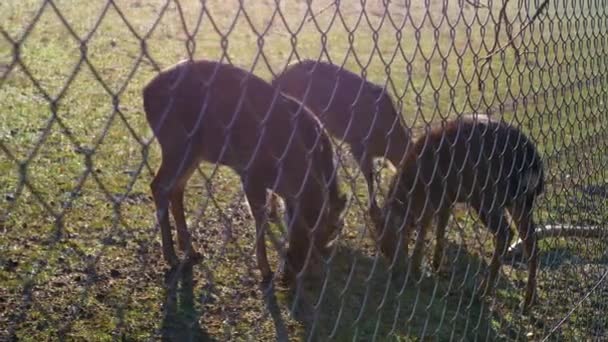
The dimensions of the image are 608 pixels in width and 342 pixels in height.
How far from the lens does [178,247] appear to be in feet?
16.4

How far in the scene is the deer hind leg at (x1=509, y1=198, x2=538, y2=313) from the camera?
4387 mm

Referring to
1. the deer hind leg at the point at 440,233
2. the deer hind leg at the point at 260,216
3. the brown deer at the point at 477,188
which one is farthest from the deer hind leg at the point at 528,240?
the deer hind leg at the point at 260,216

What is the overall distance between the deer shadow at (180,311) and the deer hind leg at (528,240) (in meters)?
1.62

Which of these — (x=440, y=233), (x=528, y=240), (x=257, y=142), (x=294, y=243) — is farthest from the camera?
(x=440, y=233)

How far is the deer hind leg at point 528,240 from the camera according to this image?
4387 millimetres

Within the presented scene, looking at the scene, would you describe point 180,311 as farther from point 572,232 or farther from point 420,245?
point 572,232

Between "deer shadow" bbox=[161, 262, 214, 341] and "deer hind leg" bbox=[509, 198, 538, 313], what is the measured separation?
1.62 m

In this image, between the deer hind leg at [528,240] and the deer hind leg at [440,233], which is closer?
the deer hind leg at [528,240]

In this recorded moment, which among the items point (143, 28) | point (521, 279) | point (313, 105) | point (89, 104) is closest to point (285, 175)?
point (521, 279)

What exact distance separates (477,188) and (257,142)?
2.30 meters

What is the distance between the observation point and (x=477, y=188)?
4.43m

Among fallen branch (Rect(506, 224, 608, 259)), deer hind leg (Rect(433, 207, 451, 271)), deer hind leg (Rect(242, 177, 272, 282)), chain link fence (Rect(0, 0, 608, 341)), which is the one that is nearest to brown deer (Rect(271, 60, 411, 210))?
chain link fence (Rect(0, 0, 608, 341))

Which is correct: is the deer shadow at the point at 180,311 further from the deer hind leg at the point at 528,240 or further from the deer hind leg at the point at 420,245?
the deer hind leg at the point at 528,240

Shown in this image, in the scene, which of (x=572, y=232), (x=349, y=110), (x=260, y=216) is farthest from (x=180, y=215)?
(x=572, y=232)
